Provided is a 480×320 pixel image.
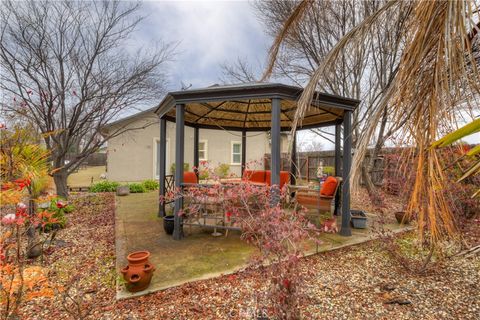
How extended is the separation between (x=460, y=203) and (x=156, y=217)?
6.84 meters

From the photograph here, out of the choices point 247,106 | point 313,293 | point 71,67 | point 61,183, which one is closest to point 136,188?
point 61,183

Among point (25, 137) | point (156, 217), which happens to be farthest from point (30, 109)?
point (156, 217)

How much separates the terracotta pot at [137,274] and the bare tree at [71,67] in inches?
229

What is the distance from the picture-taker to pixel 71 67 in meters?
7.36

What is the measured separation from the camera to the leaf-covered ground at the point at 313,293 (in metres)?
2.60

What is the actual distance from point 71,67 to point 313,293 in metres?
8.96

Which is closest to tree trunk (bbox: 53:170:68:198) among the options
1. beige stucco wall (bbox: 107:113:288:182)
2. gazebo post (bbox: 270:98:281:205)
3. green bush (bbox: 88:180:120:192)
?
green bush (bbox: 88:180:120:192)

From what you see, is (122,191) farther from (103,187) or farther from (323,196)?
(323,196)

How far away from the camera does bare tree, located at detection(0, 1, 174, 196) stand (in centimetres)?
659

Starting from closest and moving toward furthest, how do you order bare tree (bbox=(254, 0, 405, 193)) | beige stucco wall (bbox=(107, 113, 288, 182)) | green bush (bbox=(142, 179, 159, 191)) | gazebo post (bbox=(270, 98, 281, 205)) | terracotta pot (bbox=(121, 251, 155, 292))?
1. terracotta pot (bbox=(121, 251, 155, 292))
2. gazebo post (bbox=(270, 98, 281, 205))
3. bare tree (bbox=(254, 0, 405, 193))
4. green bush (bbox=(142, 179, 159, 191))
5. beige stucco wall (bbox=(107, 113, 288, 182))

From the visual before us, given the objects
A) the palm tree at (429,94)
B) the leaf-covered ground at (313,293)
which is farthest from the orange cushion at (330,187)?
the palm tree at (429,94)

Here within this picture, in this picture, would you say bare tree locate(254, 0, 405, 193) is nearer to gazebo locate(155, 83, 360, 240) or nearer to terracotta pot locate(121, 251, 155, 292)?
gazebo locate(155, 83, 360, 240)

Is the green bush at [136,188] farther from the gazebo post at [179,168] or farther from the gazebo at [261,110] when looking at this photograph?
the gazebo post at [179,168]

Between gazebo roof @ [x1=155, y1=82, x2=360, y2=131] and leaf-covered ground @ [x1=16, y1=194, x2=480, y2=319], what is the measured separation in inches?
99.2
